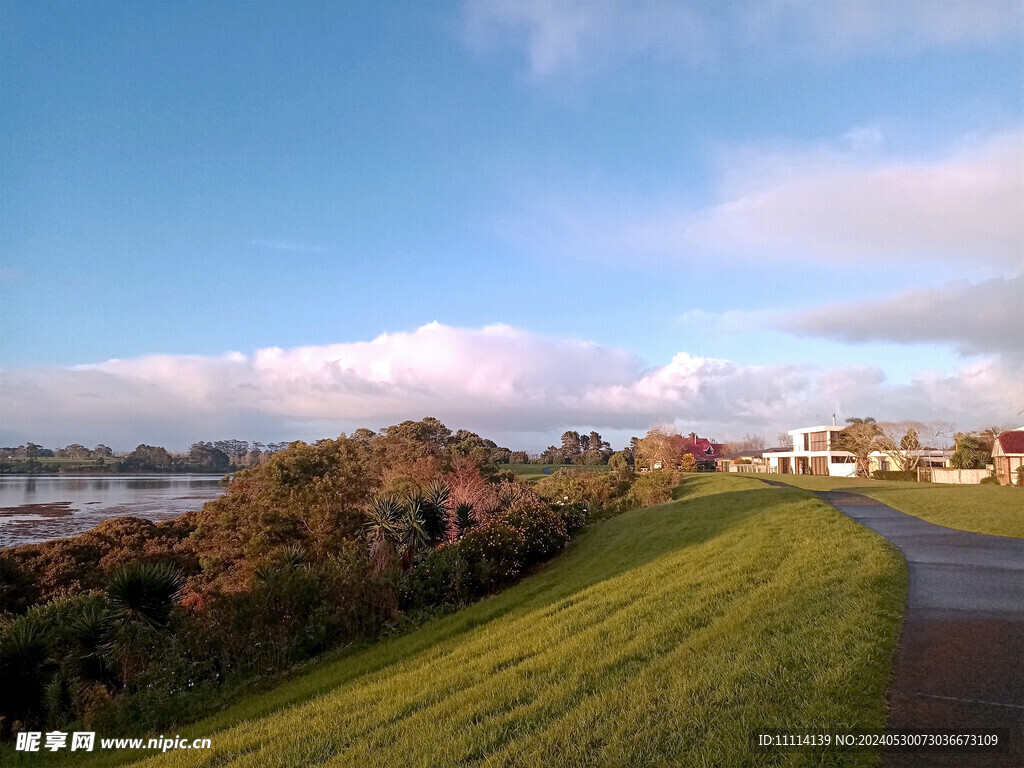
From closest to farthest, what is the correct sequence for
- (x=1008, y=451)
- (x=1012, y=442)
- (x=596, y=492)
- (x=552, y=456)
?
1. (x=596, y=492)
2. (x=1008, y=451)
3. (x=1012, y=442)
4. (x=552, y=456)

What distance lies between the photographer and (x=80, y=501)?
44.2 metres

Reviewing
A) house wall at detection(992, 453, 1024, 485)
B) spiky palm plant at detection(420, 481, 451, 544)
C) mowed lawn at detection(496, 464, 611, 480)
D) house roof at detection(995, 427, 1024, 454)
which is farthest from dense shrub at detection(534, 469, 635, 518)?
house roof at detection(995, 427, 1024, 454)

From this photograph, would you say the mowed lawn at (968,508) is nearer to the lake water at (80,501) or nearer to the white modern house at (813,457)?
the white modern house at (813,457)

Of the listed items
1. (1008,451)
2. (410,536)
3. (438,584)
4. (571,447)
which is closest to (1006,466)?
(1008,451)

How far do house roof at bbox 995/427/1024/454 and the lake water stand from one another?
153 feet

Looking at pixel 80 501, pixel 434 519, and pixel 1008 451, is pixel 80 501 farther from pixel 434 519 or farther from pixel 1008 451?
pixel 1008 451

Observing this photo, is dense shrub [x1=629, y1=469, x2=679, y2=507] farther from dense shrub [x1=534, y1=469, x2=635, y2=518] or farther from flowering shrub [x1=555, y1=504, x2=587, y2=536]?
flowering shrub [x1=555, y1=504, x2=587, y2=536]

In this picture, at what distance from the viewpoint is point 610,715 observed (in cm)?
440

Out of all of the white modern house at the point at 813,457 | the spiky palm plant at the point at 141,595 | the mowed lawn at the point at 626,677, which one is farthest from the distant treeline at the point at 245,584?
the white modern house at the point at 813,457

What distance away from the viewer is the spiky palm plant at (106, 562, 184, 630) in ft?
31.3

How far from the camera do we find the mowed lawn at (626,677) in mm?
4070

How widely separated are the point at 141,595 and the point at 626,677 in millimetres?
7913

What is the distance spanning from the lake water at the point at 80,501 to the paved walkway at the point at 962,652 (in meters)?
30.0

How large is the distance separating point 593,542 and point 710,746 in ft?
43.0
